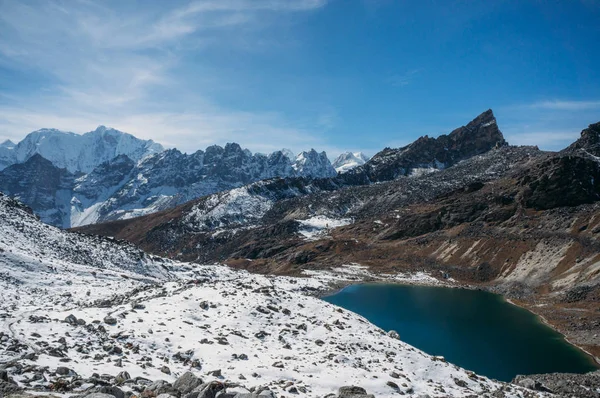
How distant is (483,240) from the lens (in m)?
109

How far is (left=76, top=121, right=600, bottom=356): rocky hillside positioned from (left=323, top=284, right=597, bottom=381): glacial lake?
449cm

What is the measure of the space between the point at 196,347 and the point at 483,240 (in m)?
101

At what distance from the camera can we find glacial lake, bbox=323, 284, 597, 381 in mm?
46281

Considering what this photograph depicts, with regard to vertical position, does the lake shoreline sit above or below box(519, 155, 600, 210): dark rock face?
below

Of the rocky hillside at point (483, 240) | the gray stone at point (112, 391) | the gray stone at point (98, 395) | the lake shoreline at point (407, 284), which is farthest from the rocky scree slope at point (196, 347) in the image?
the lake shoreline at point (407, 284)

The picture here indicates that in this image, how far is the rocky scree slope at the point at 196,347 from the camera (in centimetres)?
1775

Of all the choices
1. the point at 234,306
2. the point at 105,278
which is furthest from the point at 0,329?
the point at 105,278

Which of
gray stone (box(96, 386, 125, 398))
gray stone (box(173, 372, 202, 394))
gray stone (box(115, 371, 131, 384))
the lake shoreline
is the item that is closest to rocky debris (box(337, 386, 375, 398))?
gray stone (box(173, 372, 202, 394))

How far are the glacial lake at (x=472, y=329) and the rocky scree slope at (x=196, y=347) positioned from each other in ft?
62.2

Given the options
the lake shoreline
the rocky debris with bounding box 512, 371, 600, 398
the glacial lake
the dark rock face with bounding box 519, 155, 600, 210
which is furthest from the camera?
the dark rock face with bounding box 519, 155, 600, 210

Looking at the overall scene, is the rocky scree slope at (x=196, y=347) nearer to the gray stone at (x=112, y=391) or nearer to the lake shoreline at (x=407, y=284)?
Answer: the gray stone at (x=112, y=391)

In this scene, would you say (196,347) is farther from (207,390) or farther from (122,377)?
(207,390)

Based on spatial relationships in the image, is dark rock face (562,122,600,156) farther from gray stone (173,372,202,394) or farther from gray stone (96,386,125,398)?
gray stone (96,386,125,398)

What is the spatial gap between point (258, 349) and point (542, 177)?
4936 inches
